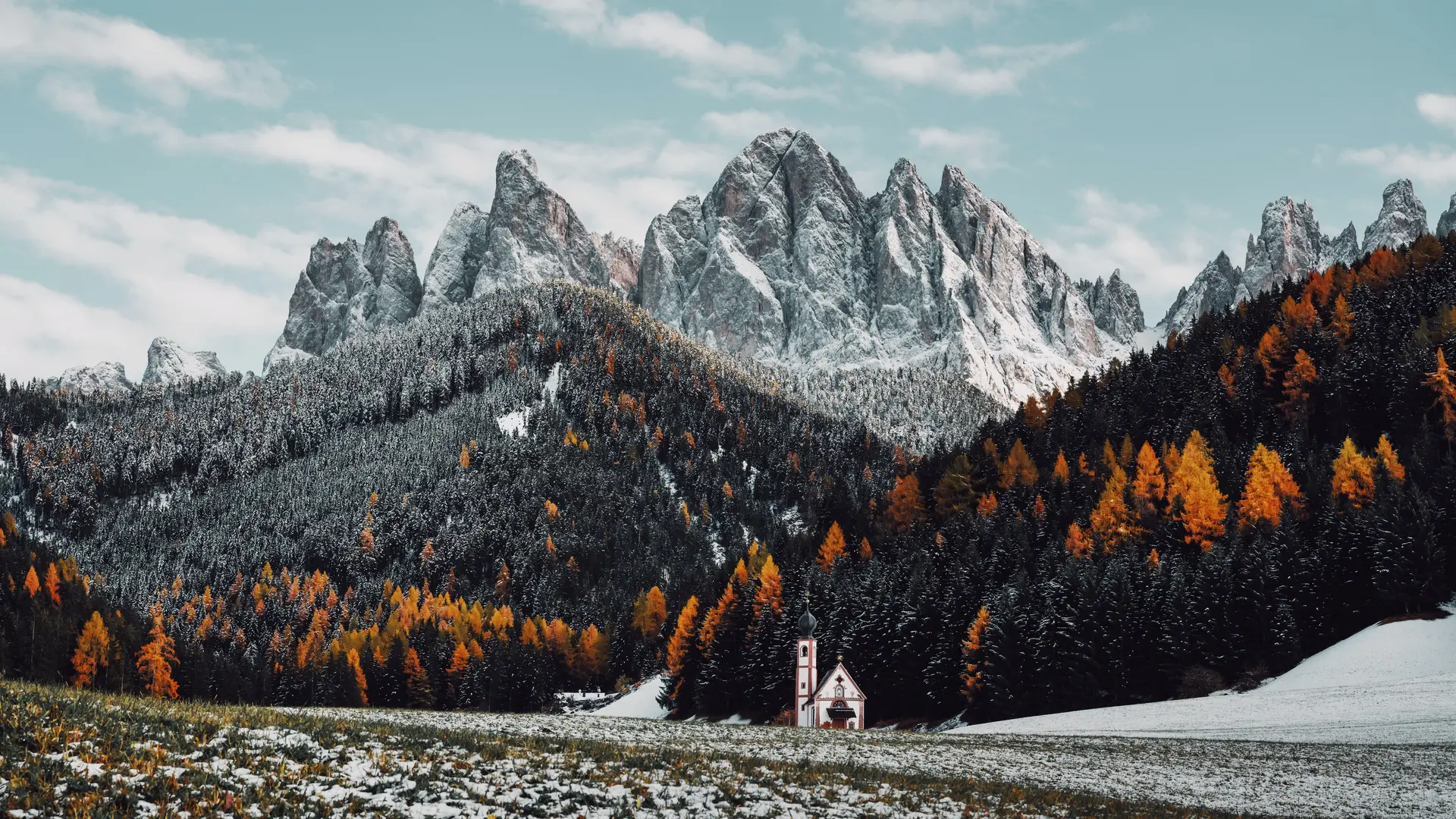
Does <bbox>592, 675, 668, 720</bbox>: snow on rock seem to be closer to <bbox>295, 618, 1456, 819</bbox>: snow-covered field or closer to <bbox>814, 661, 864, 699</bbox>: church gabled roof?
<bbox>814, 661, 864, 699</bbox>: church gabled roof

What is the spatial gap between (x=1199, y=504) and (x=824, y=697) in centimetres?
3114

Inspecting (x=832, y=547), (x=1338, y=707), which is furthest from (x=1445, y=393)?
(x=832, y=547)

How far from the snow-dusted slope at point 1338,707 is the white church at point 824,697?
9.77 metres

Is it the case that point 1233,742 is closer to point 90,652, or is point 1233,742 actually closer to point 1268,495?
point 1268,495

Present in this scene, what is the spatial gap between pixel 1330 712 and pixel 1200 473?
33.0 metres

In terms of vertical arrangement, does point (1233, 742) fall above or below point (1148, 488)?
below

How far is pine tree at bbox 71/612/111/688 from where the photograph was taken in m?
79.6

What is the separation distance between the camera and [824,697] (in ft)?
235

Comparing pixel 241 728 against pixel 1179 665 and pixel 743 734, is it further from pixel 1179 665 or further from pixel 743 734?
pixel 1179 665

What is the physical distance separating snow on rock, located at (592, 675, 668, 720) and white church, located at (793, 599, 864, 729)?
2097 cm

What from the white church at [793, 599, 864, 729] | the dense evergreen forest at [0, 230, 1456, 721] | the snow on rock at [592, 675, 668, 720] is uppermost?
the dense evergreen forest at [0, 230, 1456, 721]

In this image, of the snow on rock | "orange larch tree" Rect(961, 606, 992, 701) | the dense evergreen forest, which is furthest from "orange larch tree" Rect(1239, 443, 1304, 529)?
the snow on rock

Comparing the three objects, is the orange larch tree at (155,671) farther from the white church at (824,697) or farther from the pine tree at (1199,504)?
the pine tree at (1199,504)

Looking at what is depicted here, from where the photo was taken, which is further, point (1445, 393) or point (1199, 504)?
point (1445, 393)
